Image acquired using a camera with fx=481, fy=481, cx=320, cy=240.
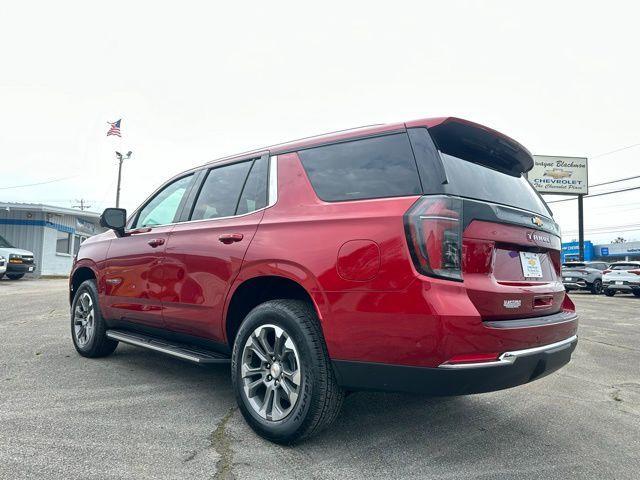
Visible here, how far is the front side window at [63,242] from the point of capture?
25016 mm

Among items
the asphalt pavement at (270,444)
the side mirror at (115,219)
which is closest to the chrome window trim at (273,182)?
the asphalt pavement at (270,444)

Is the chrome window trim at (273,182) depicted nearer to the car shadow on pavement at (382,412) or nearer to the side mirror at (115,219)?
the car shadow on pavement at (382,412)

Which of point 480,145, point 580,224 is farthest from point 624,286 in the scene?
point 480,145

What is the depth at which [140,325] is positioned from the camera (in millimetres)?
4094

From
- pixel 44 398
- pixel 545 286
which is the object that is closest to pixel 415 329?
pixel 545 286

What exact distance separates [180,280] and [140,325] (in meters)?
0.84

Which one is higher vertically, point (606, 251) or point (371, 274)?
point (606, 251)

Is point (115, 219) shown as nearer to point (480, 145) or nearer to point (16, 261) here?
point (480, 145)

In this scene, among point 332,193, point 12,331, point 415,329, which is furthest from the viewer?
point 12,331

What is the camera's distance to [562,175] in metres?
35.4

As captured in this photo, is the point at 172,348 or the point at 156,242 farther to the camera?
the point at 156,242

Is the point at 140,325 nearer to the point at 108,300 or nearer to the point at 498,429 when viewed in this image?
the point at 108,300

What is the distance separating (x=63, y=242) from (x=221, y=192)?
84.1ft

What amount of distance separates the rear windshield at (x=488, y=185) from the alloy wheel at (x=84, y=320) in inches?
148
